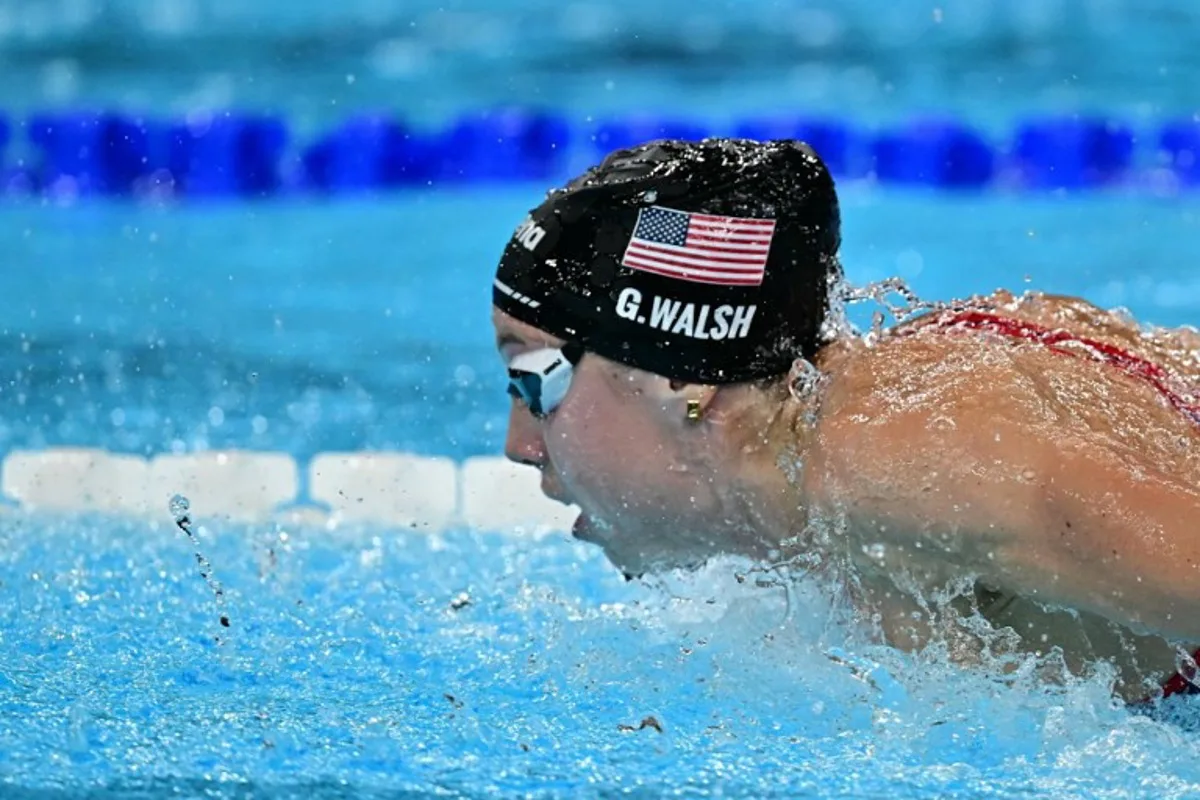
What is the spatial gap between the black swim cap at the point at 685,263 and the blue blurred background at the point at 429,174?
1.69m

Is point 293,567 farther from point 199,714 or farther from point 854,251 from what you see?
point 854,251

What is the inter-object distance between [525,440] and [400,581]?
70 centimetres

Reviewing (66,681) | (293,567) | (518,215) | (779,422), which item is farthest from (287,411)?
(779,422)

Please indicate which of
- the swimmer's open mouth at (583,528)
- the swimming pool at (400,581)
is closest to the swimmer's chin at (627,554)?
the swimmer's open mouth at (583,528)

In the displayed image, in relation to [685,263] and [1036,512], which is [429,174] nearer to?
[685,263]

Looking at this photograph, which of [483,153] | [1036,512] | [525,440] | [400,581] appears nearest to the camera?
[1036,512]

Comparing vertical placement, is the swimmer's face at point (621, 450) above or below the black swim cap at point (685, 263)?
below

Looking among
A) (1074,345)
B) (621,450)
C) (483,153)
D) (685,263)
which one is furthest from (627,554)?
(483,153)

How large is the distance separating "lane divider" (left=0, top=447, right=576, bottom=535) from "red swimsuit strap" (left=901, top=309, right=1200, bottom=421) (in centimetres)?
116

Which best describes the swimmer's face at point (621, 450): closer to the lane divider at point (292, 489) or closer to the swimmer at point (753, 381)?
the swimmer at point (753, 381)

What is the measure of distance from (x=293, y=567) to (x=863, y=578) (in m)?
1.06

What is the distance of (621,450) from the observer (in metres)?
1.71

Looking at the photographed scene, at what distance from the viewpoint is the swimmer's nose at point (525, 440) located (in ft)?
5.88

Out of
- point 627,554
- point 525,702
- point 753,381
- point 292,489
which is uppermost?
point 753,381
